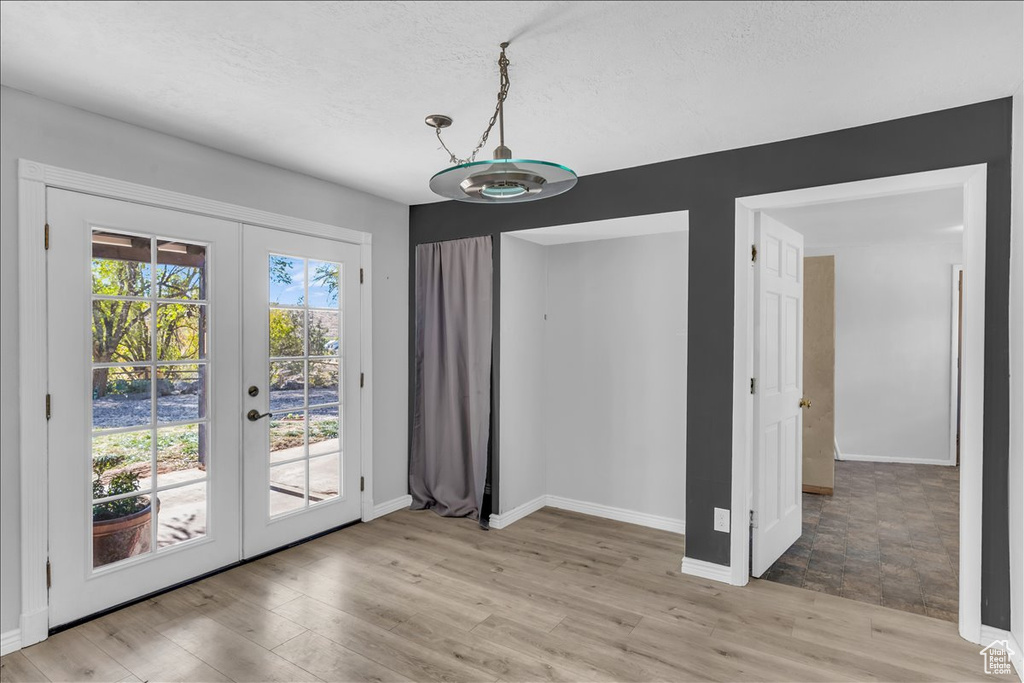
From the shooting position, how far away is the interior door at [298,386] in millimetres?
3463

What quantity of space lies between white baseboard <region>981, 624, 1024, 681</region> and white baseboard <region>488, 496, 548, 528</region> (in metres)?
2.73

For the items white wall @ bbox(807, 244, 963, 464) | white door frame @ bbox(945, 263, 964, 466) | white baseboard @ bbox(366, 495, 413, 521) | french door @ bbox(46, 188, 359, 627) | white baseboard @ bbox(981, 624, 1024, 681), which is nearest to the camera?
white baseboard @ bbox(981, 624, 1024, 681)

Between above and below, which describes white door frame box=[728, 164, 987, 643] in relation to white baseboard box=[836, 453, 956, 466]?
above

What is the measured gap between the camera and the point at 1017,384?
7.78 ft

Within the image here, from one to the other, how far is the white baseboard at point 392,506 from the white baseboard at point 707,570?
7.45ft

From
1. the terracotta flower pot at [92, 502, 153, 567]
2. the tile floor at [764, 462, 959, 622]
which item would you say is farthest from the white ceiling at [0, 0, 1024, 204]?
the tile floor at [764, 462, 959, 622]

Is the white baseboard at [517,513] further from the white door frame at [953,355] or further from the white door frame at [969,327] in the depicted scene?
the white door frame at [953,355]

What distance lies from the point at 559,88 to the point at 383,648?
261 cm

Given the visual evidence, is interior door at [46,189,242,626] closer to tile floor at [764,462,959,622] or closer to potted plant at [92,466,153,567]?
potted plant at [92,466,153,567]

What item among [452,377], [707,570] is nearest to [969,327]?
[707,570]

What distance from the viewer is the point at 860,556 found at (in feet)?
11.8

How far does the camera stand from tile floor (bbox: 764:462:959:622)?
10.2ft

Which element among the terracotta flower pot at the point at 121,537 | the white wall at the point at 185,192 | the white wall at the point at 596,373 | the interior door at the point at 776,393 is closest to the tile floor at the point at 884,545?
the interior door at the point at 776,393

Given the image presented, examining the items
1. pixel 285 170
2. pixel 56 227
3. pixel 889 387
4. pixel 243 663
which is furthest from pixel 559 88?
pixel 889 387
